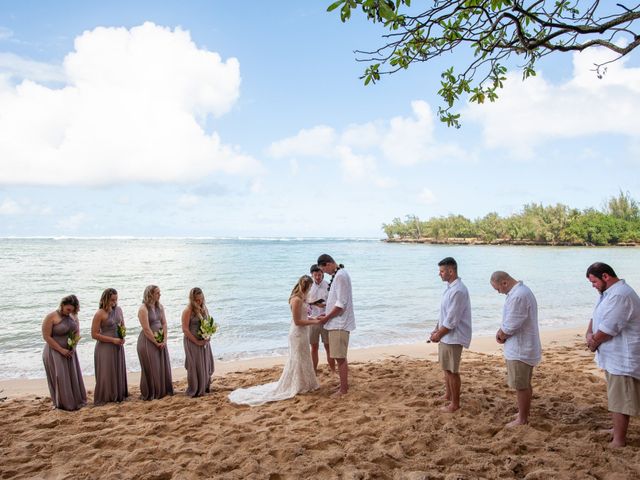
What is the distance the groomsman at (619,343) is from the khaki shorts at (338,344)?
298 cm

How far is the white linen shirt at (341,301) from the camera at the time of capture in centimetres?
612

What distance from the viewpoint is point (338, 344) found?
613 centimetres

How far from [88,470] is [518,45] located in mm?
6049

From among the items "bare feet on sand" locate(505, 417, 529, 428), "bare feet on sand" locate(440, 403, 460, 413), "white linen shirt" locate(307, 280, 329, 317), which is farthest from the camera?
"white linen shirt" locate(307, 280, 329, 317)

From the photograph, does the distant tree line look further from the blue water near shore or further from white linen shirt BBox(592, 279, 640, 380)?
white linen shirt BBox(592, 279, 640, 380)

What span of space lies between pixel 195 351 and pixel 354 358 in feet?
12.2

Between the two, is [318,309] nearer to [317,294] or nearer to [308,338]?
[317,294]

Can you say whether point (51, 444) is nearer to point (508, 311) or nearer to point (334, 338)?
point (334, 338)

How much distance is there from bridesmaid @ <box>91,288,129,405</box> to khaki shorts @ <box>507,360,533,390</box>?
5.13m

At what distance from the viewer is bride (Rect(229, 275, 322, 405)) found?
6281mm

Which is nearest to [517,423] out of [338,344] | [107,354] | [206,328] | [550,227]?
[338,344]

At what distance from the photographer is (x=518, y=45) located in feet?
16.0

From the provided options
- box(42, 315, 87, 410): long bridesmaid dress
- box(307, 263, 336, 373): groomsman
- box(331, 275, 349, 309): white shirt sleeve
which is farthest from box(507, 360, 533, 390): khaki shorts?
box(42, 315, 87, 410): long bridesmaid dress

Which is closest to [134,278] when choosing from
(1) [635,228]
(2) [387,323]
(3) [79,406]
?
(2) [387,323]
